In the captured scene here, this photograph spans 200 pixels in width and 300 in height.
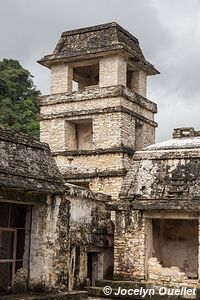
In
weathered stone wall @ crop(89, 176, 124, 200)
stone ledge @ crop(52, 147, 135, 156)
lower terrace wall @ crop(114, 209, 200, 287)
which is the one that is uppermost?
stone ledge @ crop(52, 147, 135, 156)

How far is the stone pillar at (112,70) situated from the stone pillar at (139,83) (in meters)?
1.56

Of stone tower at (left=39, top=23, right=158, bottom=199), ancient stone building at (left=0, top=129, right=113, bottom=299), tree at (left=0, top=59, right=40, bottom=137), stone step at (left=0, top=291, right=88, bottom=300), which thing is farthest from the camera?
tree at (left=0, top=59, right=40, bottom=137)

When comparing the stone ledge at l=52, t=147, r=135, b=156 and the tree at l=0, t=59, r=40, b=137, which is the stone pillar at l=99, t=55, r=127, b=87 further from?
the tree at l=0, t=59, r=40, b=137

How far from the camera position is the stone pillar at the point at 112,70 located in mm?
20066

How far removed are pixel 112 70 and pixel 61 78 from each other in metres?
2.30

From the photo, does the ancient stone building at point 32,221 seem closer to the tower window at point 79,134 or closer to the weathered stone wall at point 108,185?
the weathered stone wall at point 108,185

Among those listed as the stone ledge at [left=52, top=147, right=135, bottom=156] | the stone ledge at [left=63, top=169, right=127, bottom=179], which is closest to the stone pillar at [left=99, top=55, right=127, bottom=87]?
the stone ledge at [left=52, top=147, right=135, bottom=156]

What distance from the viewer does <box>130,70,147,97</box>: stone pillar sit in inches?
862

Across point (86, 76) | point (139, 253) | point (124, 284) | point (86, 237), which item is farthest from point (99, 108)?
point (124, 284)

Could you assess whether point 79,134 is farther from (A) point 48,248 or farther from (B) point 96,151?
(A) point 48,248

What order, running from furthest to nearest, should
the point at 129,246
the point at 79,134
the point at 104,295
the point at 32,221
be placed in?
the point at 79,134
the point at 129,246
the point at 104,295
the point at 32,221

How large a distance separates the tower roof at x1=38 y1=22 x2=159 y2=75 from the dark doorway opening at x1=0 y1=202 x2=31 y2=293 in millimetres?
8919

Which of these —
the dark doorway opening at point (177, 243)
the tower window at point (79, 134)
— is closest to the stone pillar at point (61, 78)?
the tower window at point (79, 134)

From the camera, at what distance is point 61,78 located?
21297 millimetres
